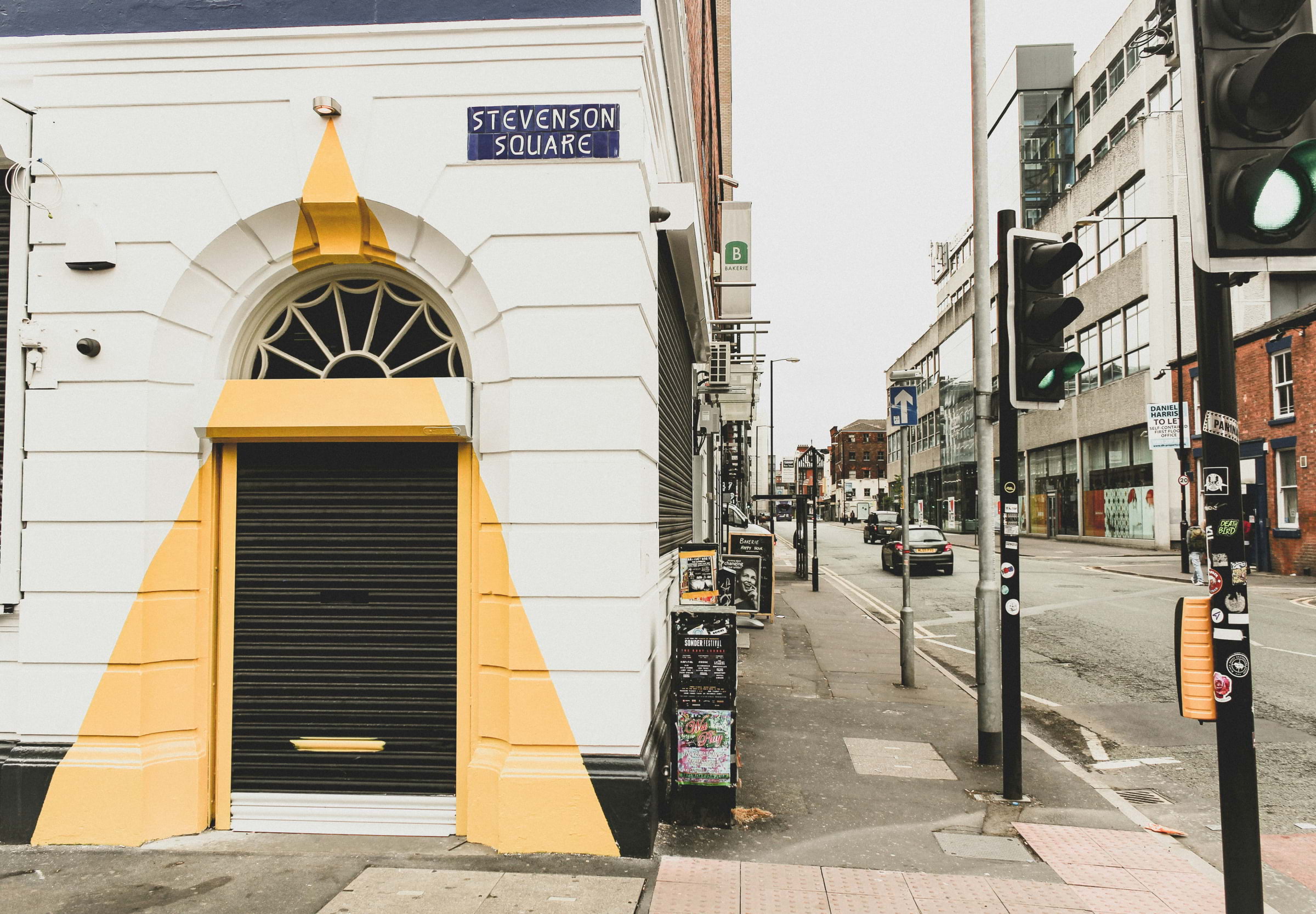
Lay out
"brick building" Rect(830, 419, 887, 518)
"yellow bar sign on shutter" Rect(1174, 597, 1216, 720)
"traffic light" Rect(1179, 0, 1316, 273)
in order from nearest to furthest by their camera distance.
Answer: "traffic light" Rect(1179, 0, 1316, 273)
"yellow bar sign on shutter" Rect(1174, 597, 1216, 720)
"brick building" Rect(830, 419, 887, 518)

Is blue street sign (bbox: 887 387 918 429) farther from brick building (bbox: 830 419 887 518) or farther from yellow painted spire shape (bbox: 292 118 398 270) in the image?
brick building (bbox: 830 419 887 518)

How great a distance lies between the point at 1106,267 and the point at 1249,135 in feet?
147

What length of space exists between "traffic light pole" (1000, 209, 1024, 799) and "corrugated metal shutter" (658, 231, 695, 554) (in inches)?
98.2

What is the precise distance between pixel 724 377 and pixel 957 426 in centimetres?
5472

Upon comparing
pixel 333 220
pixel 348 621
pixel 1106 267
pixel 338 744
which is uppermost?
pixel 1106 267

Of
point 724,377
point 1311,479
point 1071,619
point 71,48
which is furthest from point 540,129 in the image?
point 1311,479

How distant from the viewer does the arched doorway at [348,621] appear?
5.56 metres

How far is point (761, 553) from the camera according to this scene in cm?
1577

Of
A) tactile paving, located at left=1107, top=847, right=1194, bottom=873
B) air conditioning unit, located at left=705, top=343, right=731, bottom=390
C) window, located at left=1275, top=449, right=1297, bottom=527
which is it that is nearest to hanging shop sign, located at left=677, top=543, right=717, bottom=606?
tactile paving, located at left=1107, top=847, right=1194, bottom=873

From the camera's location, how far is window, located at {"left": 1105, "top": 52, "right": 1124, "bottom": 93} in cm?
4338

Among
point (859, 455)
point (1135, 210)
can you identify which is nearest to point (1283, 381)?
point (1135, 210)

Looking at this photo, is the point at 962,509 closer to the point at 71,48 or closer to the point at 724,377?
the point at 724,377

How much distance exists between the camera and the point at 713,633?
584 cm

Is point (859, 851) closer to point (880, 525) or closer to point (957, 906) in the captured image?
point (957, 906)
